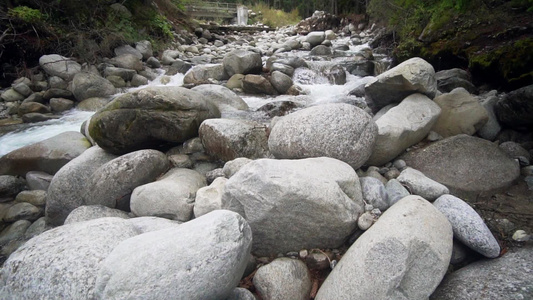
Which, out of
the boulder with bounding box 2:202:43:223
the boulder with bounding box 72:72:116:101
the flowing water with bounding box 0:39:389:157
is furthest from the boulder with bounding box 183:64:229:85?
the boulder with bounding box 2:202:43:223

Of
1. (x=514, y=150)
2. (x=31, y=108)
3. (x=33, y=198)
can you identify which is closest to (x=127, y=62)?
(x=31, y=108)

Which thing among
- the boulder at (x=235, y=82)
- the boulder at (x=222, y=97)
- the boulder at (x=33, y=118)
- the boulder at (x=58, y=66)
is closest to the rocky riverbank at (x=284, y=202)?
the boulder at (x=222, y=97)

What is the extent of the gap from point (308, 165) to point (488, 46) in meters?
6.38

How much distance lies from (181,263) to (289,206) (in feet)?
2.91

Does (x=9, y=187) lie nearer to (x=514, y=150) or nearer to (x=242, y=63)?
(x=242, y=63)

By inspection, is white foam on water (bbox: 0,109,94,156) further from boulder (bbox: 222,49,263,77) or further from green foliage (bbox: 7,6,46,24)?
boulder (bbox: 222,49,263,77)

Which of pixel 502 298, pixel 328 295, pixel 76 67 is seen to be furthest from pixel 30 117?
pixel 502 298

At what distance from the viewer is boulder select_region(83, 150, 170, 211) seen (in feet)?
11.4

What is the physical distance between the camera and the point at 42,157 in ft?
16.3

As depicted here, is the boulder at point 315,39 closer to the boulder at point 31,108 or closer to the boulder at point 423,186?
the boulder at point 31,108

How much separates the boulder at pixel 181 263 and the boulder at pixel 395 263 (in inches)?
26.6

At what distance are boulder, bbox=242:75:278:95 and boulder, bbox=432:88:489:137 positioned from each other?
4.68 meters

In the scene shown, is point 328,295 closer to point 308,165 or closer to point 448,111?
point 308,165

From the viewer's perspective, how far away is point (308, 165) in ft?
9.04
